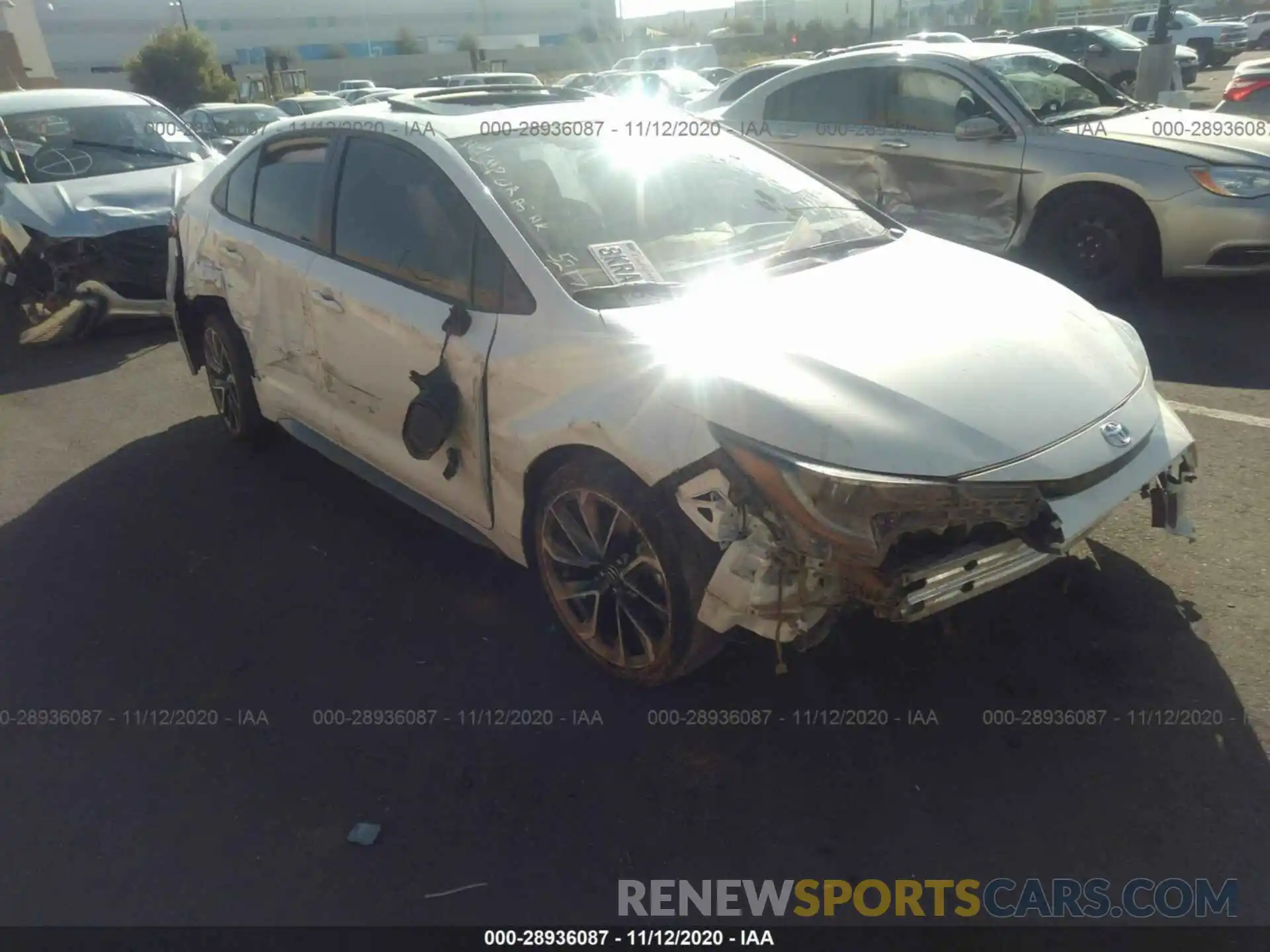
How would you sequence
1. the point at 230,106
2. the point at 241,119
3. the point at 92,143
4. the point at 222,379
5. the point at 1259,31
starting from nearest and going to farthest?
the point at 222,379
the point at 92,143
the point at 241,119
the point at 230,106
the point at 1259,31

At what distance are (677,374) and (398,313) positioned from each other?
130 centimetres

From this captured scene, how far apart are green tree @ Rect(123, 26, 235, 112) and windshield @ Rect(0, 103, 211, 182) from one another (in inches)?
1362

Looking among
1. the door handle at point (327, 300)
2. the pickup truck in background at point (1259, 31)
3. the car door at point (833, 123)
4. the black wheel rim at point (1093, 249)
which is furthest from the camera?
the pickup truck in background at point (1259, 31)

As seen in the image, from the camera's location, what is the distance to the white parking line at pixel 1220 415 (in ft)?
15.5

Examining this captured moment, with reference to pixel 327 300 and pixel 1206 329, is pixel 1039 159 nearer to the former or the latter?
pixel 1206 329

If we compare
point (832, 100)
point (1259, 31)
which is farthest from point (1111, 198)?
point (1259, 31)

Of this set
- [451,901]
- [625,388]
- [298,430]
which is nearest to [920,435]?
[625,388]

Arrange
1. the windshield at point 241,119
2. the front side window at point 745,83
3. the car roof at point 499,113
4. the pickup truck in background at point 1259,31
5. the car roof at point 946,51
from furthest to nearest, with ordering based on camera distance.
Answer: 1. the pickup truck in background at point 1259,31
2. the windshield at point 241,119
3. the front side window at point 745,83
4. the car roof at point 946,51
5. the car roof at point 499,113

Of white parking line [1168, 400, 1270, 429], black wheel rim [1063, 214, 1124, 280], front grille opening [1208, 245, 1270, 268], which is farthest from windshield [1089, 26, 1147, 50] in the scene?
white parking line [1168, 400, 1270, 429]

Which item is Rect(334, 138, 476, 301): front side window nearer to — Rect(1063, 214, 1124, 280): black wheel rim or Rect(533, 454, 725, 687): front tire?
Rect(533, 454, 725, 687): front tire

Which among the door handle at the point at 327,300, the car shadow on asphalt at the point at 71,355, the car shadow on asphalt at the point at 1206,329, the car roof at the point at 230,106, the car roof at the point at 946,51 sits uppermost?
the car roof at the point at 946,51

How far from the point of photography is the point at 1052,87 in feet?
23.8

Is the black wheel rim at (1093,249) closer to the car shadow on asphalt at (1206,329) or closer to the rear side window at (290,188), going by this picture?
the car shadow on asphalt at (1206,329)

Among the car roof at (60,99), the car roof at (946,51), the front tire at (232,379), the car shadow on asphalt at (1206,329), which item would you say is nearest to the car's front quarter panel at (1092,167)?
the car shadow on asphalt at (1206,329)
